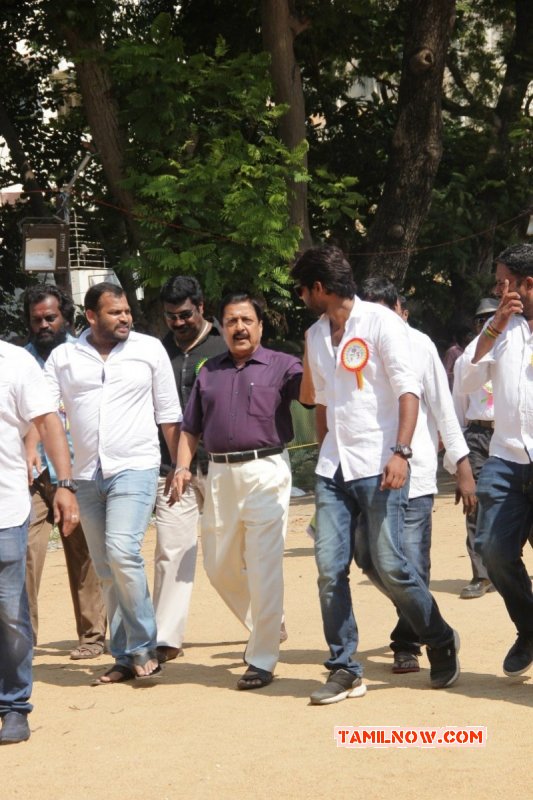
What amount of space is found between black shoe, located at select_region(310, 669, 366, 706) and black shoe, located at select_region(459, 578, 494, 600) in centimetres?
291

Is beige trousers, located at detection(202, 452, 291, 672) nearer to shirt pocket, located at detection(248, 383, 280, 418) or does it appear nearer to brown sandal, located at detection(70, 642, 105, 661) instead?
Answer: shirt pocket, located at detection(248, 383, 280, 418)

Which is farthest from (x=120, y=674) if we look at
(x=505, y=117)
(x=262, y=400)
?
(x=505, y=117)

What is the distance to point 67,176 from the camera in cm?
2205

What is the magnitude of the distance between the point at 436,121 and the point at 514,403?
11908 mm

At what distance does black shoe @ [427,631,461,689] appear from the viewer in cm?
624

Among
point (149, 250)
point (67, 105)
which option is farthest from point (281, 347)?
point (67, 105)

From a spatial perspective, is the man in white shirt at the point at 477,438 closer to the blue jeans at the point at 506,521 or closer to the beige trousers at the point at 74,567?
the beige trousers at the point at 74,567

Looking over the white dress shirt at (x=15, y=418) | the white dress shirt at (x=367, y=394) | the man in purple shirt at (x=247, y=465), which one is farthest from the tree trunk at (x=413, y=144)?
the white dress shirt at (x=15, y=418)

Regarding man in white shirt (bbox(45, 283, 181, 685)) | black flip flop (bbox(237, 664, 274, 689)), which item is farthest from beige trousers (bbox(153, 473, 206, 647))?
black flip flop (bbox(237, 664, 274, 689))

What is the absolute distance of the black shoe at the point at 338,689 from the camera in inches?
239

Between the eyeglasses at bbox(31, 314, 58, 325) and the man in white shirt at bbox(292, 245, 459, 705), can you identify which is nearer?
the man in white shirt at bbox(292, 245, 459, 705)

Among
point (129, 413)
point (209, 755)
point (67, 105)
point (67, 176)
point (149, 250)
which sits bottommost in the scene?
point (209, 755)

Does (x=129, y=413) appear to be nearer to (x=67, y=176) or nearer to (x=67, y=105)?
(x=67, y=176)

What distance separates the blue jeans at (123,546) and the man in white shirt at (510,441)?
176 centimetres
